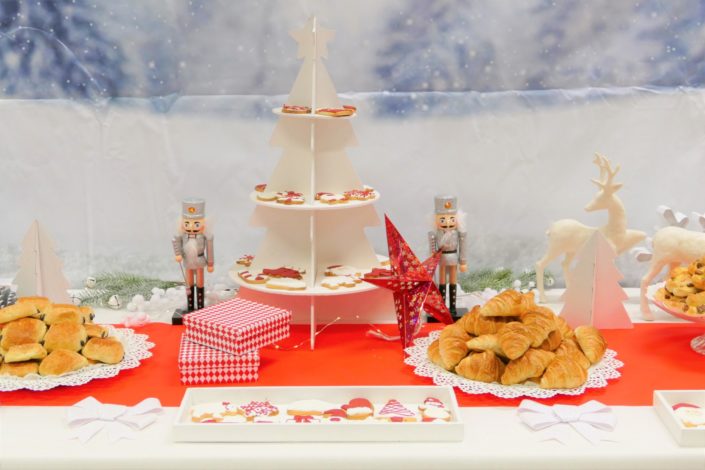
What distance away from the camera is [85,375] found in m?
1.98

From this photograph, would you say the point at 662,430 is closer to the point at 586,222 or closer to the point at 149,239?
the point at 586,222

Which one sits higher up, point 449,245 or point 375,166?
point 375,166

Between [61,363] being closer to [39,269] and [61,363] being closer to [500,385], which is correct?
[39,269]

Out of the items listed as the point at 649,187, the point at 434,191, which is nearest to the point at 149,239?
the point at 434,191

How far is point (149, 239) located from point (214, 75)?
552 millimetres

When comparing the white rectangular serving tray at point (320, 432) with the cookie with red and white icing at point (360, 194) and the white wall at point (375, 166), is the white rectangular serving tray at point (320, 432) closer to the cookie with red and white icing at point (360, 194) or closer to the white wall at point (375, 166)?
the cookie with red and white icing at point (360, 194)

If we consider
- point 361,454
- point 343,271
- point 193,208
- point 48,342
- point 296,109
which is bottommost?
point 361,454

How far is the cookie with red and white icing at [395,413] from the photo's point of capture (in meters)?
1.77

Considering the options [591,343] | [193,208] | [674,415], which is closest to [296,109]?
[193,208]

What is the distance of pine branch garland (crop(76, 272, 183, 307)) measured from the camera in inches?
102

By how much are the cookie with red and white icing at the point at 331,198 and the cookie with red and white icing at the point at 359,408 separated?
0.56 metres

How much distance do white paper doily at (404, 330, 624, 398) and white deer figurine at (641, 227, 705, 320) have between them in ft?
1.19

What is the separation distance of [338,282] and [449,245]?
299 mm

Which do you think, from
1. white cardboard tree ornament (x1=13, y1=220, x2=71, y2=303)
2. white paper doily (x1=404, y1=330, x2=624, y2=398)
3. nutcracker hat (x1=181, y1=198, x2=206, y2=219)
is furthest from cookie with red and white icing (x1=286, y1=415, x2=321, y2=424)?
white cardboard tree ornament (x1=13, y1=220, x2=71, y2=303)
